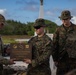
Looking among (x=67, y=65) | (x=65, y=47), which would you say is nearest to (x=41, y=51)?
(x=65, y=47)

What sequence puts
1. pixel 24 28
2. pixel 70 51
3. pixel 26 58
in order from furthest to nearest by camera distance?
1. pixel 24 28
2. pixel 70 51
3. pixel 26 58

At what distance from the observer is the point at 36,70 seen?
26.9 feet

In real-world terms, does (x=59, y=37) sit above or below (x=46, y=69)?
above

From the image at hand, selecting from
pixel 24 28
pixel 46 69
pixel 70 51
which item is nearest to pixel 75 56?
pixel 70 51

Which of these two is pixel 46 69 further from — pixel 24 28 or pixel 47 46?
pixel 24 28

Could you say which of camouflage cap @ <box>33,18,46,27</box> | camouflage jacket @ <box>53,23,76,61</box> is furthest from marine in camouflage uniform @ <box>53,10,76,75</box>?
camouflage cap @ <box>33,18,46,27</box>

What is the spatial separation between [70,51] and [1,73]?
1.56 m

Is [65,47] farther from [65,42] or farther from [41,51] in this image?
[41,51]

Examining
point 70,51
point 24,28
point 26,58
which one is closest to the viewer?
point 26,58

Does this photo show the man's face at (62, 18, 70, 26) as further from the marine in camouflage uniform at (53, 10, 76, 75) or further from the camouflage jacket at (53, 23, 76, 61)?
the camouflage jacket at (53, 23, 76, 61)

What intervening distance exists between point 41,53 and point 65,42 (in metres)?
0.89

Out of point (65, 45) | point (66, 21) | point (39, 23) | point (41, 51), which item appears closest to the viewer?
point (41, 51)

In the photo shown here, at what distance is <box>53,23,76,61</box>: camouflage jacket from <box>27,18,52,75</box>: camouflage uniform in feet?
2.29

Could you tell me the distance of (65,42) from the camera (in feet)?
28.6
